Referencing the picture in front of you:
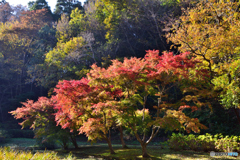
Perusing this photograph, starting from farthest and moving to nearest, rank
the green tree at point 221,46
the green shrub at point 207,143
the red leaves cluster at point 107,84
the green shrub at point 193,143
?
1. the green shrub at point 193,143
2. the green shrub at point 207,143
3. the green tree at point 221,46
4. the red leaves cluster at point 107,84

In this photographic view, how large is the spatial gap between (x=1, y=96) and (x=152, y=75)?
73.6 feet

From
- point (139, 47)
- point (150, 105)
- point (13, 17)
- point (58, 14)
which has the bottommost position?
point (150, 105)

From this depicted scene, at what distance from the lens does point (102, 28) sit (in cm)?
1955

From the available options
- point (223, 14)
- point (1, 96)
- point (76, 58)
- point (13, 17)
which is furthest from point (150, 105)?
point (13, 17)

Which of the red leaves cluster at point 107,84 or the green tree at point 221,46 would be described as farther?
the green tree at point 221,46

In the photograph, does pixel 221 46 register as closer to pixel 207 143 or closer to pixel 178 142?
pixel 207 143

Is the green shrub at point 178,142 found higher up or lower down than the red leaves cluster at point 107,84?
lower down

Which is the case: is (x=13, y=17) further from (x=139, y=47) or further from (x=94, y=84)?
(x=94, y=84)

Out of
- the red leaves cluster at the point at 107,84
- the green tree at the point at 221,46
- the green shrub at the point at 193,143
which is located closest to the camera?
the red leaves cluster at the point at 107,84

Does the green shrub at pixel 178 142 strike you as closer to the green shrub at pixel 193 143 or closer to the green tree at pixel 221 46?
the green shrub at pixel 193 143

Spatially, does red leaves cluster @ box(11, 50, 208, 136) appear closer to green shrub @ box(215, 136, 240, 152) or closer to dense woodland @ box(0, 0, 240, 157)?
dense woodland @ box(0, 0, 240, 157)

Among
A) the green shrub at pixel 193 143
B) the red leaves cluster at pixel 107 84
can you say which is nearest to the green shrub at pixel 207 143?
the green shrub at pixel 193 143

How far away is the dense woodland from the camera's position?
693 centimetres

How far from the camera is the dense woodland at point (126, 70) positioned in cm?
693
